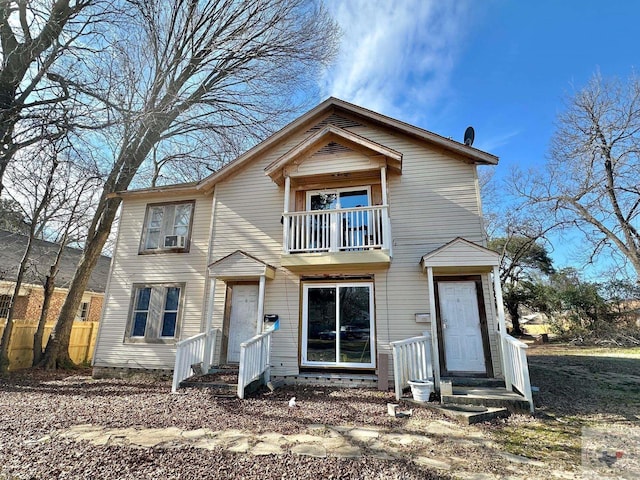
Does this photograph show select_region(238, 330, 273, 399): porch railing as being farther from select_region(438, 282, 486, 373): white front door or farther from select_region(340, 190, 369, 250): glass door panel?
select_region(438, 282, 486, 373): white front door

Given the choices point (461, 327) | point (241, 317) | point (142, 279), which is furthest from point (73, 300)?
point (461, 327)

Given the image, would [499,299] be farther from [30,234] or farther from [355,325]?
[30,234]

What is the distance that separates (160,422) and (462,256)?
653cm

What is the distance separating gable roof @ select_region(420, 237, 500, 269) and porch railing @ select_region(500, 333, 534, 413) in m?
A: 1.59

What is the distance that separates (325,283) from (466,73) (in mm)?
9067

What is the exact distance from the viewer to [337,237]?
8078mm

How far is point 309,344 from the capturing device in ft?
26.8

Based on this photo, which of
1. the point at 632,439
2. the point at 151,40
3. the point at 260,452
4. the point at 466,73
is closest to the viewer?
the point at 260,452

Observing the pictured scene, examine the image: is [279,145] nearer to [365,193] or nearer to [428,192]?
[365,193]

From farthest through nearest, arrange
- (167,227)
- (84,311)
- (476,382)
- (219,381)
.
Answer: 1. (84,311)
2. (167,227)
3. (219,381)
4. (476,382)

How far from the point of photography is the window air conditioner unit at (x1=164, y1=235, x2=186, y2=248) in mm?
9805

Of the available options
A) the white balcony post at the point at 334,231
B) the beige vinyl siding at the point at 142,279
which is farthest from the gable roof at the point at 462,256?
the beige vinyl siding at the point at 142,279

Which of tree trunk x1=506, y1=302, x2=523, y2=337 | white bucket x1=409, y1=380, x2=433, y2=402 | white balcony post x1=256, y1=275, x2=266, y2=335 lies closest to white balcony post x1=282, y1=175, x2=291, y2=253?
white balcony post x1=256, y1=275, x2=266, y2=335

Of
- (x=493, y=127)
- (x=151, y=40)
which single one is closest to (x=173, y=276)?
(x=151, y=40)
